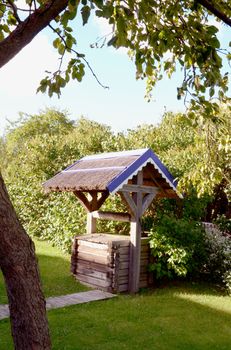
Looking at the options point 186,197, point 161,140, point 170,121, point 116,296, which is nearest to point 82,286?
point 116,296

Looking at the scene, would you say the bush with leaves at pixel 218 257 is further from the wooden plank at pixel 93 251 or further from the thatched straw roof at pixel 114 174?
the wooden plank at pixel 93 251

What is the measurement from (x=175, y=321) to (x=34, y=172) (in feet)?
42.6

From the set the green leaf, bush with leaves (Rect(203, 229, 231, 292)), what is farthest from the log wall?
the green leaf

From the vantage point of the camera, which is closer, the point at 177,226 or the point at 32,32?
the point at 32,32

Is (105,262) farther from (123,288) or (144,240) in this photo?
(144,240)

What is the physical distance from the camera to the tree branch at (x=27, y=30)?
12.7 ft

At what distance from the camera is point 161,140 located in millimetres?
17656

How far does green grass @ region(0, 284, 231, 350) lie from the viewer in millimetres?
6555

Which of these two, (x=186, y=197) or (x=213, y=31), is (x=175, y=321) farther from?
(x=213, y=31)

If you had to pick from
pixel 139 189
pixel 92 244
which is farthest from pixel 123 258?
pixel 139 189

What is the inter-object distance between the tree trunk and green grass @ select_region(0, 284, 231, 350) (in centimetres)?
300

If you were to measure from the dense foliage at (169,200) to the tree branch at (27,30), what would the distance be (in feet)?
7.23

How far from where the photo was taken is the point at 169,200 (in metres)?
11.9

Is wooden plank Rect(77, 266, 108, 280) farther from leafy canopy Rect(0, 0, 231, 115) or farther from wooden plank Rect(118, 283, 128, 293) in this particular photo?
leafy canopy Rect(0, 0, 231, 115)
